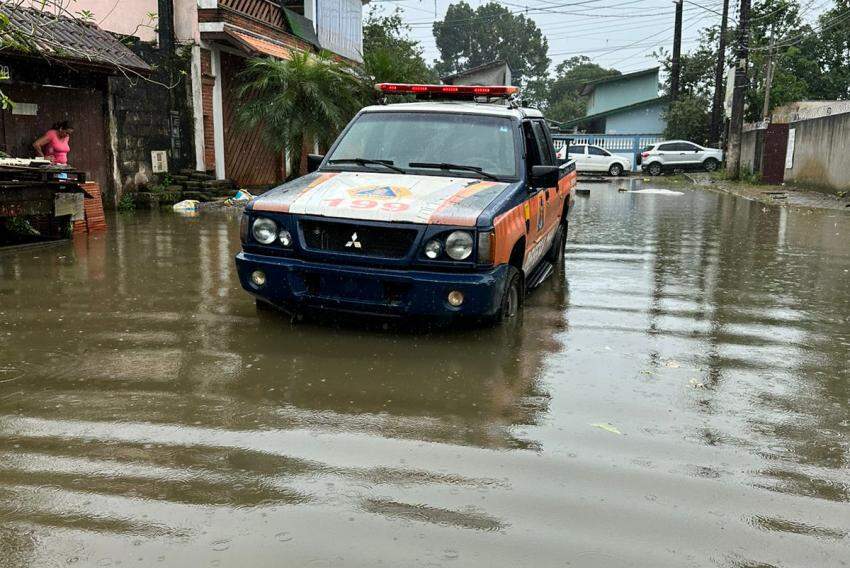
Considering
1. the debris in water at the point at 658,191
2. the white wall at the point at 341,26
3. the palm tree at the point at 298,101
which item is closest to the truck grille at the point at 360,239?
the palm tree at the point at 298,101

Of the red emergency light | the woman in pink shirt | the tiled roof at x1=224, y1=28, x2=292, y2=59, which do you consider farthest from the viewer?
the tiled roof at x1=224, y1=28, x2=292, y2=59

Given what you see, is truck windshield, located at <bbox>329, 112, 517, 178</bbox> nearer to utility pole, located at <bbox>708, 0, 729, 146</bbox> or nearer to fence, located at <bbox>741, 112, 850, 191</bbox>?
fence, located at <bbox>741, 112, 850, 191</bbox>

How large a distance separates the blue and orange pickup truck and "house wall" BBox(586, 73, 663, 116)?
Result: 49.3m

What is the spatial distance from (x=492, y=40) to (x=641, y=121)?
4035cm

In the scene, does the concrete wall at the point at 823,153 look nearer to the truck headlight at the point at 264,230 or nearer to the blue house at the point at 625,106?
the truck headlight at the point at 264,230

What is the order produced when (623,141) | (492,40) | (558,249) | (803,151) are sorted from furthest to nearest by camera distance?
(492,40), (623,141), (803,151), (558,249)

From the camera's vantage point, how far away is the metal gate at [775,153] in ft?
87.8

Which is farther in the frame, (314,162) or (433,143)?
(314,162)

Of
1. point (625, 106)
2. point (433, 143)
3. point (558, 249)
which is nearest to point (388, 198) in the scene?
point (433, 143)

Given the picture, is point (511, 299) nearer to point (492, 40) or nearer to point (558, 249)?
point (558, 249)

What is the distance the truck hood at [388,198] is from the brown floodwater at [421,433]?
93 centimetres

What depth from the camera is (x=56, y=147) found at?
13.4 meters

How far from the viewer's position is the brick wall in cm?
1587

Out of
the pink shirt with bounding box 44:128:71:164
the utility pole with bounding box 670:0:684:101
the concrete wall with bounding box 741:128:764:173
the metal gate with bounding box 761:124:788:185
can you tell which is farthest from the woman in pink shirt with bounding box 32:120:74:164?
the utility pole with bounding box 670:0:684:101
